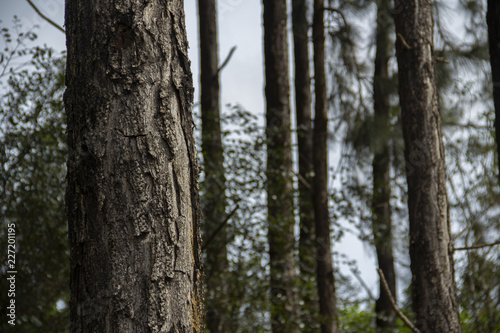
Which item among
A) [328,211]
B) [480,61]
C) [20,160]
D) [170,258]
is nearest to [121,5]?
[170,258]

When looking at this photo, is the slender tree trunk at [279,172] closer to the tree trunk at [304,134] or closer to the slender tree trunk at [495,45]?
the tree trunk at [304,134]

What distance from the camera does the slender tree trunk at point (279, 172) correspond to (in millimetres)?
5500

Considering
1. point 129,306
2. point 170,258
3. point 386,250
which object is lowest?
point 129,306

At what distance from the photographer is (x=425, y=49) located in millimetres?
3941

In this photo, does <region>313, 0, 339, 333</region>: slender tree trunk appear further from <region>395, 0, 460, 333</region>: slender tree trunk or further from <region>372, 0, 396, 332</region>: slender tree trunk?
<region>395, 0, 460, 333</region>: slender tree trunk

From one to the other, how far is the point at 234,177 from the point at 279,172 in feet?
1.84

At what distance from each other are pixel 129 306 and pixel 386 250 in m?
6.37

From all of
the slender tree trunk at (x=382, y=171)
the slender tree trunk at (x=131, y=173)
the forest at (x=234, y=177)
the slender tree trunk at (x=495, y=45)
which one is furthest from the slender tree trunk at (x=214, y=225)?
the slender tree trunk at (x=131, y=173)

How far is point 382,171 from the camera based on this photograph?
7.65 m

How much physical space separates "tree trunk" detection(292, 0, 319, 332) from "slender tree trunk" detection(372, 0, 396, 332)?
0.88 m

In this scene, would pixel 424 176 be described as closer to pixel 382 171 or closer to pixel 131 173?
pixel 131 173

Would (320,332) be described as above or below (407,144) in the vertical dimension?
below

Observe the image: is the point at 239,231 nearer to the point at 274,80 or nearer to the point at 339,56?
the point at 274,80

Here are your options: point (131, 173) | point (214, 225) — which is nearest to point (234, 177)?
point (214, 225)
